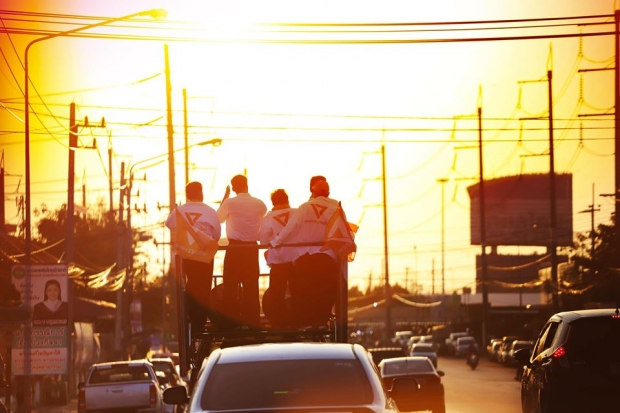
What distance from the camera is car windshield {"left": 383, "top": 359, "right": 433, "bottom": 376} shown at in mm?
33625

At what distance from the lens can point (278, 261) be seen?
1461 centimetres

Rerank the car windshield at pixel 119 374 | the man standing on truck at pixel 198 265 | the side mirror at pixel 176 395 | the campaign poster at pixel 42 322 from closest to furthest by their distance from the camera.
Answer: the side mirror at pixel 176 395
the man standing on truck at pixel 198 265
the campaign poster at pixel 42 322
the car windshield at pixel 119 374

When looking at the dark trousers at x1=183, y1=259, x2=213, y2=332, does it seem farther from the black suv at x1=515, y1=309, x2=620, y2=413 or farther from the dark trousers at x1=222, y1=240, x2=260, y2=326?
the black suv at x1=515, y1=309, x2=620, y2=413

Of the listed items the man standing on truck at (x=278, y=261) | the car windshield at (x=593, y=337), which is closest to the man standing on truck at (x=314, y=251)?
the man standing on truck at (x=278, y=261)

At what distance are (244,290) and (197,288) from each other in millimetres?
580

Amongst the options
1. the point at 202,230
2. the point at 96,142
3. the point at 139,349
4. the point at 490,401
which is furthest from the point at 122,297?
the point at 202,230

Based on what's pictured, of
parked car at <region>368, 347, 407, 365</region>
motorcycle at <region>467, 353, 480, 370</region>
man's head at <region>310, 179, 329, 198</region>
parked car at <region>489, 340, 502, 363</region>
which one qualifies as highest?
man's head at <region>310, 179, 329, 198</region>

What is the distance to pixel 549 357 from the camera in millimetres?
15164

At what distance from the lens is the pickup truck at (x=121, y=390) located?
1239 inches

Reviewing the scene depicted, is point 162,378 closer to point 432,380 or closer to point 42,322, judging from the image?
point 42,322

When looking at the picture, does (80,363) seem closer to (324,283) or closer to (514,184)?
(324,283)

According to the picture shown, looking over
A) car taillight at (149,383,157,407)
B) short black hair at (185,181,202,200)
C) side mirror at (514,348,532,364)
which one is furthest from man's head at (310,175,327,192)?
car taillight at (149,383,157,407)

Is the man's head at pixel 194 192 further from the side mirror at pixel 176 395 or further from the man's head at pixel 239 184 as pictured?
the side mirror at pixel 176 395

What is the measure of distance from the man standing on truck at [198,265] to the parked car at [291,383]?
4972 millimetres
